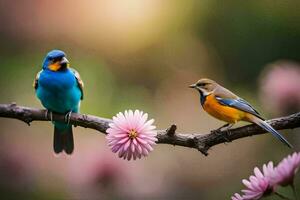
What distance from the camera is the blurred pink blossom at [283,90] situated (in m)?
1.52

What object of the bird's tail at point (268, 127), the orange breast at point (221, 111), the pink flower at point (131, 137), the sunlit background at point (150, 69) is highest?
the sunlit background at point (150, 69)

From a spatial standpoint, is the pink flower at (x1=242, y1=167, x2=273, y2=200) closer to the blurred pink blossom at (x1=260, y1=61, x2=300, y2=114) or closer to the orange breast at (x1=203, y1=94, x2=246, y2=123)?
the orange breast at (x1=203, y1=94, x2=246, y2=123)

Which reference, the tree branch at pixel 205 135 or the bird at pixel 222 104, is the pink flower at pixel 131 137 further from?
the bird at pixel 222 104

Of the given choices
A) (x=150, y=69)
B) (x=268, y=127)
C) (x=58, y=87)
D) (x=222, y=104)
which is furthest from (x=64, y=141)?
(x=150, y=69)

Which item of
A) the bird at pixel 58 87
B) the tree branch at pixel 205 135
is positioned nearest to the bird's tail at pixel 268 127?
the tree branch at pixel 205 135

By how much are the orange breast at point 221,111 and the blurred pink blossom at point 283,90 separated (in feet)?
1.89

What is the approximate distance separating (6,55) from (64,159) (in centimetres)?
39

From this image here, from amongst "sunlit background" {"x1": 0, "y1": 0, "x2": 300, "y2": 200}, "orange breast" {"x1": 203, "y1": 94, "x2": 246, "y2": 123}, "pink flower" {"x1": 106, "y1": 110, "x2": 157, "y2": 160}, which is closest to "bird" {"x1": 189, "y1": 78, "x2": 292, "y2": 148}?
"orange breast" {"x1": 203, "y1": 94, "x2": 246, "y2": 123}

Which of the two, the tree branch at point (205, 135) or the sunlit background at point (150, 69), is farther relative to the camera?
the sunlit background at point (150, 69)

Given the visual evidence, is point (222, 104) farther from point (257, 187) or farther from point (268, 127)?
point (257, 187)

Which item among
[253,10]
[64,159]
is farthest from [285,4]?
[64,159]

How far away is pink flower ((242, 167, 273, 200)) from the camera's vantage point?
23.5 inches

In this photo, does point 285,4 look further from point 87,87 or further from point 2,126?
point 2,126

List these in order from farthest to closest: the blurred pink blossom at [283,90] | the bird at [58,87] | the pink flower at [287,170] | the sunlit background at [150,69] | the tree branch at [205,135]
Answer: the sunlit background at [150,69]
the blurred pink blossom at [283,90]
the bird at [58,87]
the tree branch at [205,135]
the pink flower at [287,170]
